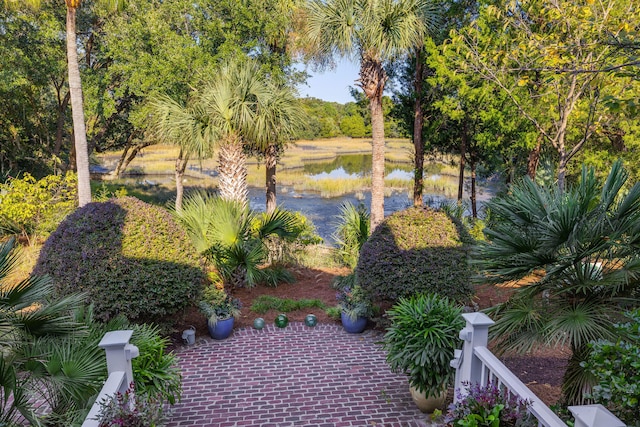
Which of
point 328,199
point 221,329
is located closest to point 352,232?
point 221,329

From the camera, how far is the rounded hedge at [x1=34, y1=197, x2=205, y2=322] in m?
5.60

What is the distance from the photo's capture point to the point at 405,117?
15.2 m

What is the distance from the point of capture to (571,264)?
11.9 ft

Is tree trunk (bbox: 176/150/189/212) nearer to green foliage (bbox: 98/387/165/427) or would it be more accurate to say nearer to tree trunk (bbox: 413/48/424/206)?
tree trunk (bbox: 413/48/424/206)

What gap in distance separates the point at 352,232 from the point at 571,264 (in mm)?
6256

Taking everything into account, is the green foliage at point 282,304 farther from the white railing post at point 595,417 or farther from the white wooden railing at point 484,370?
the white railing post at point 595,417

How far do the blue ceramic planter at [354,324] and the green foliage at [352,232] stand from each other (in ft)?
6.84

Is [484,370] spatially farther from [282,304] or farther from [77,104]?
[77,104]

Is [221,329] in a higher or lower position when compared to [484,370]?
lower

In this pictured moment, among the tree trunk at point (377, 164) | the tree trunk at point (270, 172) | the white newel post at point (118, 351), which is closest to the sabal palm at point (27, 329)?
the white newel post at point (118, 351)

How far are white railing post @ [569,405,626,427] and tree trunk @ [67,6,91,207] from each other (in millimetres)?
9594

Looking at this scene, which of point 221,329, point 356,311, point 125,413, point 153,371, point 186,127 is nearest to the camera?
point 125,413

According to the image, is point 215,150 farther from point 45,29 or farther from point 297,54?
point 45,29

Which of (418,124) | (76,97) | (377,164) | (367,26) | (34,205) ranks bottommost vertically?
(34,205)
